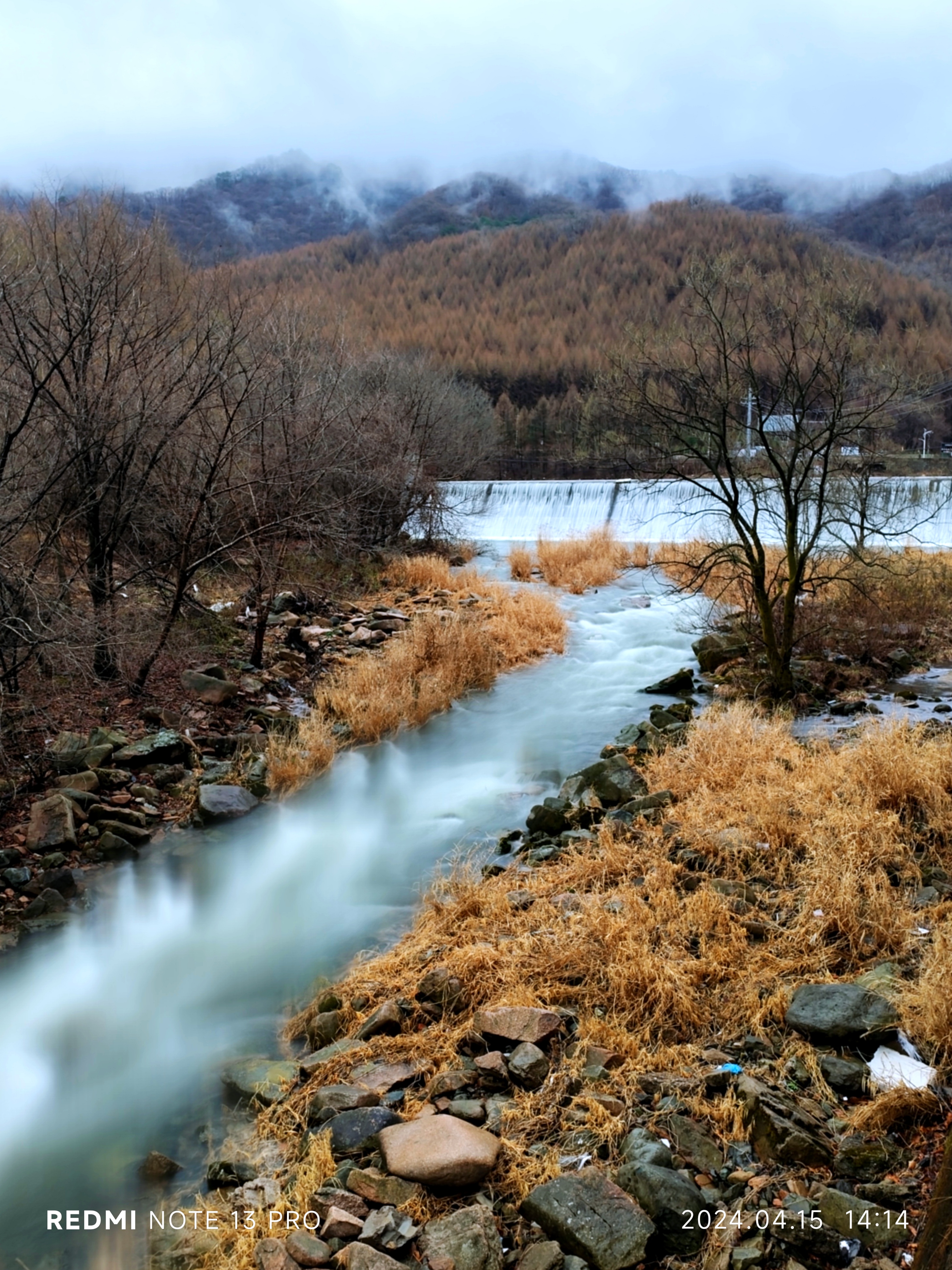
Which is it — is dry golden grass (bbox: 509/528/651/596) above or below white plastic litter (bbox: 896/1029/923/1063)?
above

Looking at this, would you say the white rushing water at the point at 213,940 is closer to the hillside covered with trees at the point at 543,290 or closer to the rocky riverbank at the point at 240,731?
the rocky riverbank at the point at 240,731

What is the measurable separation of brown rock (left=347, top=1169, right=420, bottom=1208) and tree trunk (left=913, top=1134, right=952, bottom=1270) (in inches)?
69.9

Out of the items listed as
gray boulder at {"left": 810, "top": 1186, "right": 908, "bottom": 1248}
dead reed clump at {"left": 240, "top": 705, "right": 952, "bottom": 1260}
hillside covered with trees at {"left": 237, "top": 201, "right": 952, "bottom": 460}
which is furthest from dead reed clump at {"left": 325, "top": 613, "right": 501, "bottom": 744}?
hillside covered with trees at {"left": 237, "top": 201, "right": 952, "bottom": 460}

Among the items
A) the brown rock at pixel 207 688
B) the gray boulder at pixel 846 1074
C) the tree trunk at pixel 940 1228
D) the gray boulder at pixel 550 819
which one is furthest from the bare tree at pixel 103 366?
the tree trunk at pixel 940 1228

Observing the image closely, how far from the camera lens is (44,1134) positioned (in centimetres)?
439

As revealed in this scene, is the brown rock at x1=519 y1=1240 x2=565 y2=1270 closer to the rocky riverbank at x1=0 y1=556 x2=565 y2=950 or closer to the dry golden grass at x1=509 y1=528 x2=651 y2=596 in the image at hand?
the rocky riverbank at x1=0 y1=556 x2=565 y2=950

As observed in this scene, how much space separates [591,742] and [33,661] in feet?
19.0

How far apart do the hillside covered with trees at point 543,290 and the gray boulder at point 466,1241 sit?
2563cm

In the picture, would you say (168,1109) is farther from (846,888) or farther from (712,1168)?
(846,888)

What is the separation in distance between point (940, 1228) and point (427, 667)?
974cm

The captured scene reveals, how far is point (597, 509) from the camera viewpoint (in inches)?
1114

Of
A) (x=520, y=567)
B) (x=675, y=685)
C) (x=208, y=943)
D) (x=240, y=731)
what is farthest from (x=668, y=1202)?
(x=520, y=567)

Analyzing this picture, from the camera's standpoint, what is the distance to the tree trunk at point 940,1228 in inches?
84.4

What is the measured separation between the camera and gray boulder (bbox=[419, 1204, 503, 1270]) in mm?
2959
